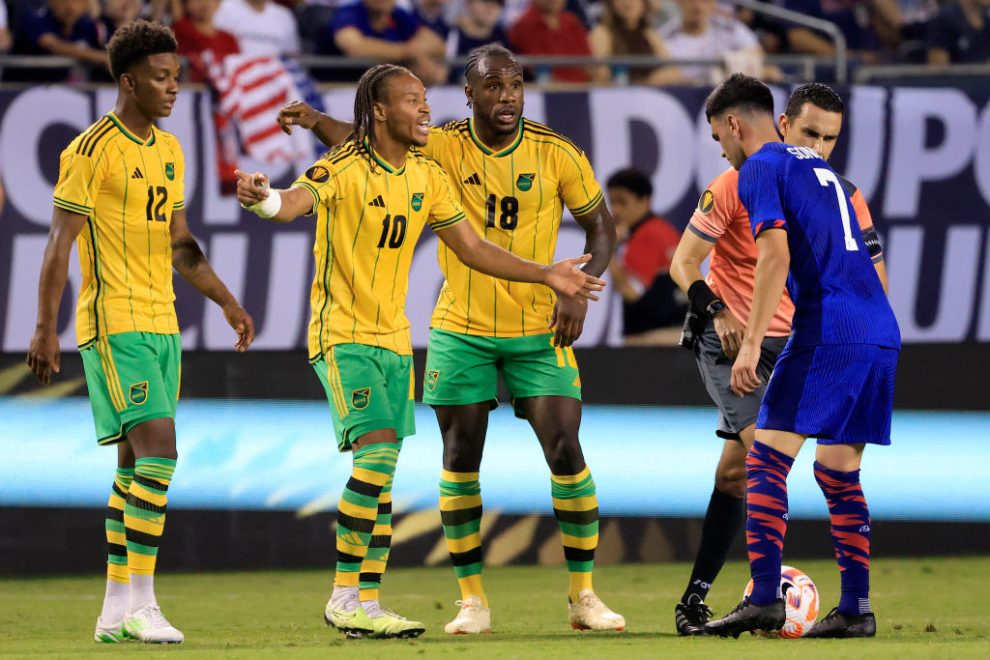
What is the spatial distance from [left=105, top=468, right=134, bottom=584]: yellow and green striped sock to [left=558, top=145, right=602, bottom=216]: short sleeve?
7.33 feet

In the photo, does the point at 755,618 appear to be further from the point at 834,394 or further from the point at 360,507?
the point at 360,507

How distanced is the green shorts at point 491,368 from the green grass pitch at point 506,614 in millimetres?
1026

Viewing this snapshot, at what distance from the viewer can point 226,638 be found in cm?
631

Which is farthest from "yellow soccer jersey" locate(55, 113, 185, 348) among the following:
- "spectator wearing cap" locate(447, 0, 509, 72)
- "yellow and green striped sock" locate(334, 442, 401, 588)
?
"spectator wearing cap" locate(447, 0, 509, 72)

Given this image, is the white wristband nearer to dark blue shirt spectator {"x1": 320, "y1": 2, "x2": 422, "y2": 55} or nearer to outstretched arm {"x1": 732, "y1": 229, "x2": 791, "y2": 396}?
outstretched arm {"x1": 732, "y1": 229, "x2": 791, "y2": 396}

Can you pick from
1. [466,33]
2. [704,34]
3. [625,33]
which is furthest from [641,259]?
[466,33]

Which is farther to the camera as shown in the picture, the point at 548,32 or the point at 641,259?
the point at 548,32

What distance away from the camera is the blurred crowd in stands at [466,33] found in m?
9.93

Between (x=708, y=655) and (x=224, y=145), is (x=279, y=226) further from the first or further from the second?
(x=708, y=655)

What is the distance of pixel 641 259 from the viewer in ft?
32.1

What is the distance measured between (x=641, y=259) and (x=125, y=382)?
14.1 ft

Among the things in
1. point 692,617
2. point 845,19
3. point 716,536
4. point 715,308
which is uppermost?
point 845,19

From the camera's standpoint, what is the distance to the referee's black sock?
6500 millimetres

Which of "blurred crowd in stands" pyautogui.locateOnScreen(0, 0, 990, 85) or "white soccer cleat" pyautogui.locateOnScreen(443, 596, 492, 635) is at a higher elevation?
"blurred crowd in stands" pyautogui.locateOnScreen(0, 0, 990, 85)
